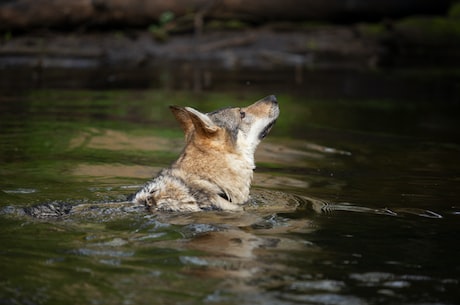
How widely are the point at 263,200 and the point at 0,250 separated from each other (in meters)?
3.50

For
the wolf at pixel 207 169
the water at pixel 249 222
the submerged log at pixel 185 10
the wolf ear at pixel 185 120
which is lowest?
the water at pixel 249 222

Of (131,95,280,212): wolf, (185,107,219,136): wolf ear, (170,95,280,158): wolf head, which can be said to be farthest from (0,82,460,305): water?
(185,107,219,136): wolf ear

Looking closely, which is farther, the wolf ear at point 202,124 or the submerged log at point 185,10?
the submerged log at point 185,10

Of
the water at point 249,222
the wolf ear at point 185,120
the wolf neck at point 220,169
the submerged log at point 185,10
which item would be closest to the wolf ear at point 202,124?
the wolf neck at point 220,169

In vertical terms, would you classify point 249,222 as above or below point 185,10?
below

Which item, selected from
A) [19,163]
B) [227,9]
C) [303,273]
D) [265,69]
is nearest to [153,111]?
[19,163]

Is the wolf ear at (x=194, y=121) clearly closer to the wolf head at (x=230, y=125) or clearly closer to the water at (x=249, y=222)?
the wolf head at (x=230, y=125)

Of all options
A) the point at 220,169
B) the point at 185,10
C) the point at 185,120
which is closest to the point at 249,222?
the point at 220,169

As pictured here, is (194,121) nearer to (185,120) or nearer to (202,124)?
(202,124)

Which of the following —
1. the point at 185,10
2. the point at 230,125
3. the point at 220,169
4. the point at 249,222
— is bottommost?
the point at 249,222

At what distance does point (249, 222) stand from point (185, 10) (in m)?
17.8

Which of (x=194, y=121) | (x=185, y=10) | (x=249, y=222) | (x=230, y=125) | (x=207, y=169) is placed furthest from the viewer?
(x=185, y=10)

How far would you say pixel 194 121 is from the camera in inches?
365

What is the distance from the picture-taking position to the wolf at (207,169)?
9195 mm
